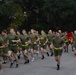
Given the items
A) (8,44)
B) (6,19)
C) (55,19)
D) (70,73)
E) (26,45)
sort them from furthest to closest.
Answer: (55,19) → (6,19) → (26,45) → (8,44) → (70,73)

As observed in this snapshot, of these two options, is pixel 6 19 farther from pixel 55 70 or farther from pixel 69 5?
pixel 55 70

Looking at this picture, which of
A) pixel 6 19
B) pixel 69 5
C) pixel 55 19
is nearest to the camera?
pixel 6 19

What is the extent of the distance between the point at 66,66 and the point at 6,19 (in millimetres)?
20180

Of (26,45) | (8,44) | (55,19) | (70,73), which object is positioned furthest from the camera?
(55,19)

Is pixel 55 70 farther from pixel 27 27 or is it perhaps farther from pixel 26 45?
pixel 27 27

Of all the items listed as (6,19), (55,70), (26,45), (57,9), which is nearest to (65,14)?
(57,9)

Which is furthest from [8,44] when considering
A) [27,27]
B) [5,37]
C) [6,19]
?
[27,27]

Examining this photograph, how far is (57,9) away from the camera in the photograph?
5344 cm

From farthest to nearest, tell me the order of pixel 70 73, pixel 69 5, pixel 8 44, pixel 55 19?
pixel 55 19, pixel 69 5, pixel 8 44, pixel 70 73

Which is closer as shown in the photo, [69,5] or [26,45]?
[26,45]

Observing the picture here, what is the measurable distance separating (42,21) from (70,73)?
4156cm

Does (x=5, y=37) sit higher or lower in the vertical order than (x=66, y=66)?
higher

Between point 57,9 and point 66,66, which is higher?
point 57,9

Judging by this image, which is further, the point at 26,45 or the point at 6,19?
the point at 6,19
